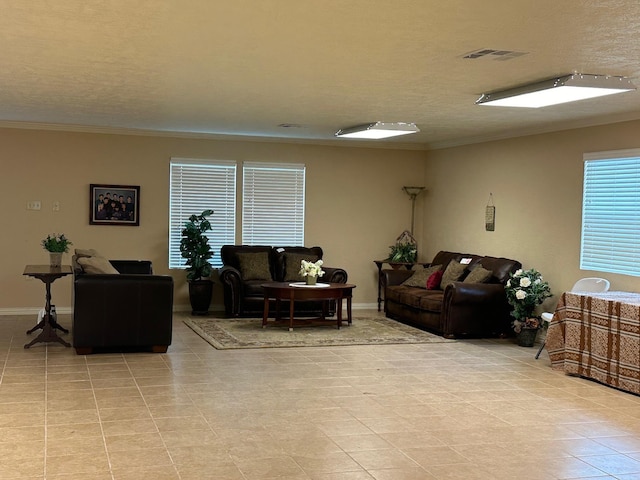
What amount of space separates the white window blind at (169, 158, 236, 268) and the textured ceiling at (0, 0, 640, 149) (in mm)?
1930

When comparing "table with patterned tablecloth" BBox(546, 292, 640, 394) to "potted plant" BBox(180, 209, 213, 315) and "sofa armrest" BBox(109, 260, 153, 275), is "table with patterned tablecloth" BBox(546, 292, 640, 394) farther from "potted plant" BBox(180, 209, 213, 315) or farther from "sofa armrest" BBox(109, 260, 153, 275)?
"sofa armrest" BBox(109, 260, 153, 275)

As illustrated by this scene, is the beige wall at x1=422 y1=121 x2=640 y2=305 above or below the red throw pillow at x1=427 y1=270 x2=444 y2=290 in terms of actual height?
above

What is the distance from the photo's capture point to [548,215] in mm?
8102

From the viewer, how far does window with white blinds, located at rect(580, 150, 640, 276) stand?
693 centimetres

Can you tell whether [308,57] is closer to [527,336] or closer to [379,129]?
[379,129]

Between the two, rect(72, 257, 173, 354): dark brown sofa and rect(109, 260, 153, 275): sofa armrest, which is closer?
rect(72, 257, 173, 354): dark brown sofa

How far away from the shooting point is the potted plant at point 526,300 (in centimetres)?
774

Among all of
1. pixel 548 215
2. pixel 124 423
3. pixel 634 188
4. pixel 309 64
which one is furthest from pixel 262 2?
pixel 548 215

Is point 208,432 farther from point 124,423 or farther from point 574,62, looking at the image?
point 574,62

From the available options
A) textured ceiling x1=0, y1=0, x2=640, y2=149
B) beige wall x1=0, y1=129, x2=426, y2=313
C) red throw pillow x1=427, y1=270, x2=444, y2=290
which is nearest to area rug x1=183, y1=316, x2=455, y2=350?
red throw pillow x1=427, y1=270, x2=444, y2=290

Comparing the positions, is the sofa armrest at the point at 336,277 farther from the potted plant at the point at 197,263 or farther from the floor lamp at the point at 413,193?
the floor lamp at the point at 413,193

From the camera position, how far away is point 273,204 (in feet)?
34.2

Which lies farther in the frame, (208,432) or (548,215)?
(548,215)

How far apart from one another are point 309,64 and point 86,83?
2.15 m
